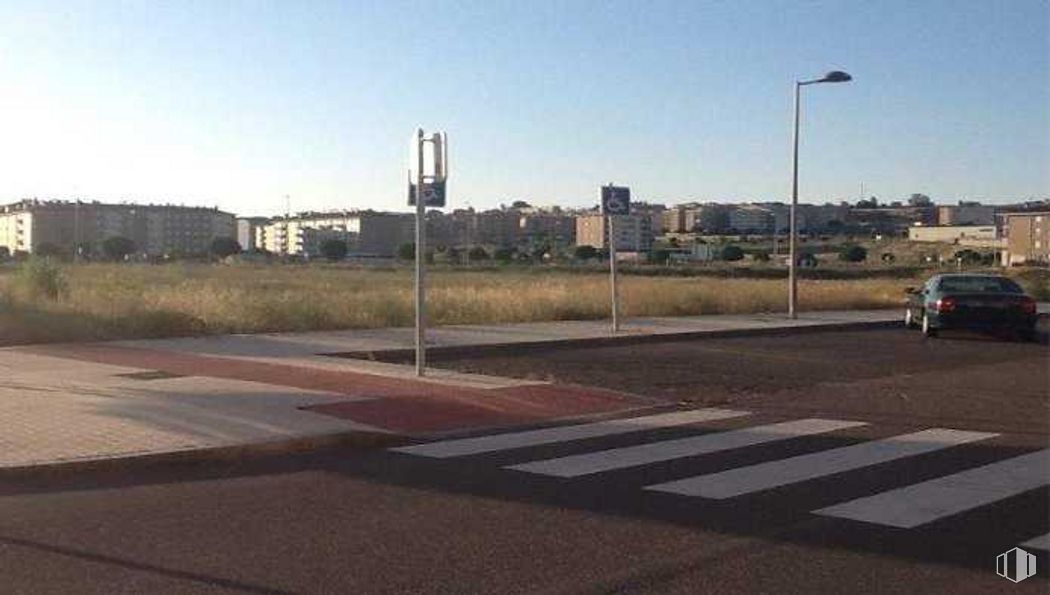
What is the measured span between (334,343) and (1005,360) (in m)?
11.3

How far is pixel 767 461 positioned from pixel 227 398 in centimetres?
606

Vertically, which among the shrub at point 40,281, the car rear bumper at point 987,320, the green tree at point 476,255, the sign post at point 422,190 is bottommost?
the green tree at point 476,255

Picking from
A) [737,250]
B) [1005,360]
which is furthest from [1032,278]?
[737,250]

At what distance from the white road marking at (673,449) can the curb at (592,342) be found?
27.3 ft

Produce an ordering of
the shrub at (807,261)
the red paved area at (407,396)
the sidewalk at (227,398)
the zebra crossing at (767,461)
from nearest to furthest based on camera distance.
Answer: the zebra crossing at (767,461) < the sidewalk at (227,398) < the red paved area at (407,396) < the shrub at (807,261)

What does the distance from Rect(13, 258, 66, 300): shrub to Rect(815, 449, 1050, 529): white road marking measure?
71.0ft

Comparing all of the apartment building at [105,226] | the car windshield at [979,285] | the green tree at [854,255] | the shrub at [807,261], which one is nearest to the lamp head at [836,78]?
the car windshield at [979,285]

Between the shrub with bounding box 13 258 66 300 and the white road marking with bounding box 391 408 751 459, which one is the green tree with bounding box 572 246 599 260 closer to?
the shrub with bounding box 13 258 66 300

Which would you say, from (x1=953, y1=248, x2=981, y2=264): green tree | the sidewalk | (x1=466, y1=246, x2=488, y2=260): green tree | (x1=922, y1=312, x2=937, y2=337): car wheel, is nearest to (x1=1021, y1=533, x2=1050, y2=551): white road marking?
the sidewalk

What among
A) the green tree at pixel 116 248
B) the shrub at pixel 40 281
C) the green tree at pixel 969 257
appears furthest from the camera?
the green tree at pixel 116 248

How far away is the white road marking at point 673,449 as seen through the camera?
10070 mm

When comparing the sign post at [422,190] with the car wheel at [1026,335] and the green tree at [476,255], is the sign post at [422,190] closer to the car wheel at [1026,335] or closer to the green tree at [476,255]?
the car wheel at [1026,335]

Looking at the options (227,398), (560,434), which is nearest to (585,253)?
(227,398)

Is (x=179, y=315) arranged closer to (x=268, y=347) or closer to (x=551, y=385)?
(x=268, y=347)
